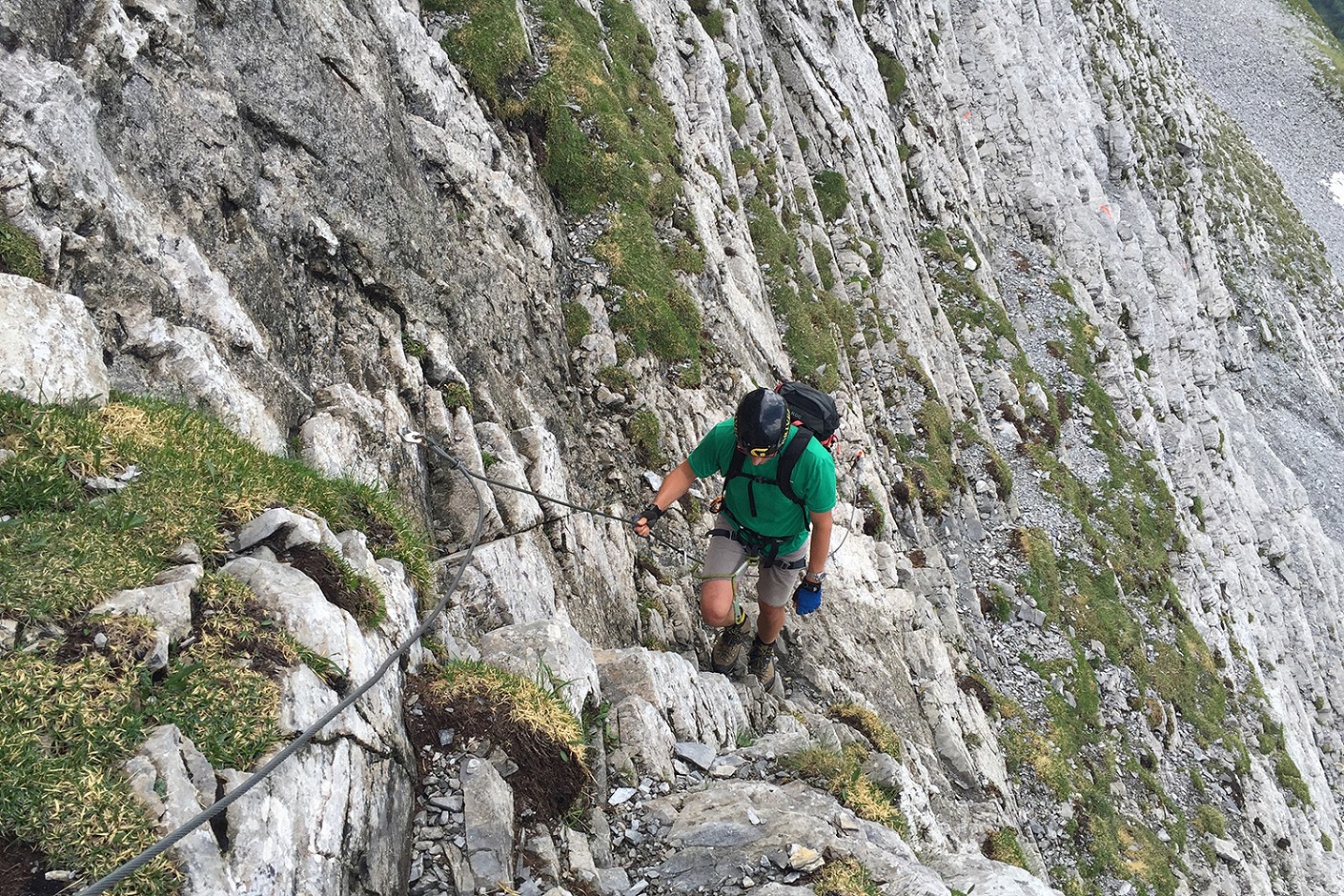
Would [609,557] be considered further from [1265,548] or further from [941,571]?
[1265,548]

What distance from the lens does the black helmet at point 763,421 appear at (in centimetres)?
1005

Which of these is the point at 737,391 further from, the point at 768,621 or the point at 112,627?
the point at 112,627

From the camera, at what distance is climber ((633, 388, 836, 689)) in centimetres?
1038

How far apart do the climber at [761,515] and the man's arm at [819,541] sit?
1 cm

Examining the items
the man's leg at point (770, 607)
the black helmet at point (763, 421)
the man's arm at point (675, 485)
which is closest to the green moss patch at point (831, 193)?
the man's leg at point (770, 607)

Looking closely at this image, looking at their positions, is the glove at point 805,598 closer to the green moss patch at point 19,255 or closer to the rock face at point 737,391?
the rock face at point 737,391

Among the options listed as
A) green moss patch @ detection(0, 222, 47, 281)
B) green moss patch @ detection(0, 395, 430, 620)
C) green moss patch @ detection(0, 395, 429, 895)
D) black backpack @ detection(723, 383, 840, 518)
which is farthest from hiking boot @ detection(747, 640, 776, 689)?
green moss patch @ detection(0, 222, 47, 281)

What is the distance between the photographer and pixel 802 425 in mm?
10883

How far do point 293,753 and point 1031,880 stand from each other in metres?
7.97

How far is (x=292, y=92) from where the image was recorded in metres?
12.9

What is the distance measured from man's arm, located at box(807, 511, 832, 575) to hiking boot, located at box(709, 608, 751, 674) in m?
2.02

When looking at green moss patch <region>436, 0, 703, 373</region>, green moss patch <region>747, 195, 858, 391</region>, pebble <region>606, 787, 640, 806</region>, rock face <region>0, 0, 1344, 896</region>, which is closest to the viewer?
pebble <region>606, 787, 640, 806</region>

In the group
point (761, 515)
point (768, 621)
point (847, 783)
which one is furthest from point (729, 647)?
point (847, 783)

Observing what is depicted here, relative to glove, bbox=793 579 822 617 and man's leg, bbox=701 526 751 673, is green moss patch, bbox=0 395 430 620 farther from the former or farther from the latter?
glove, bbox=793 579 822 617
